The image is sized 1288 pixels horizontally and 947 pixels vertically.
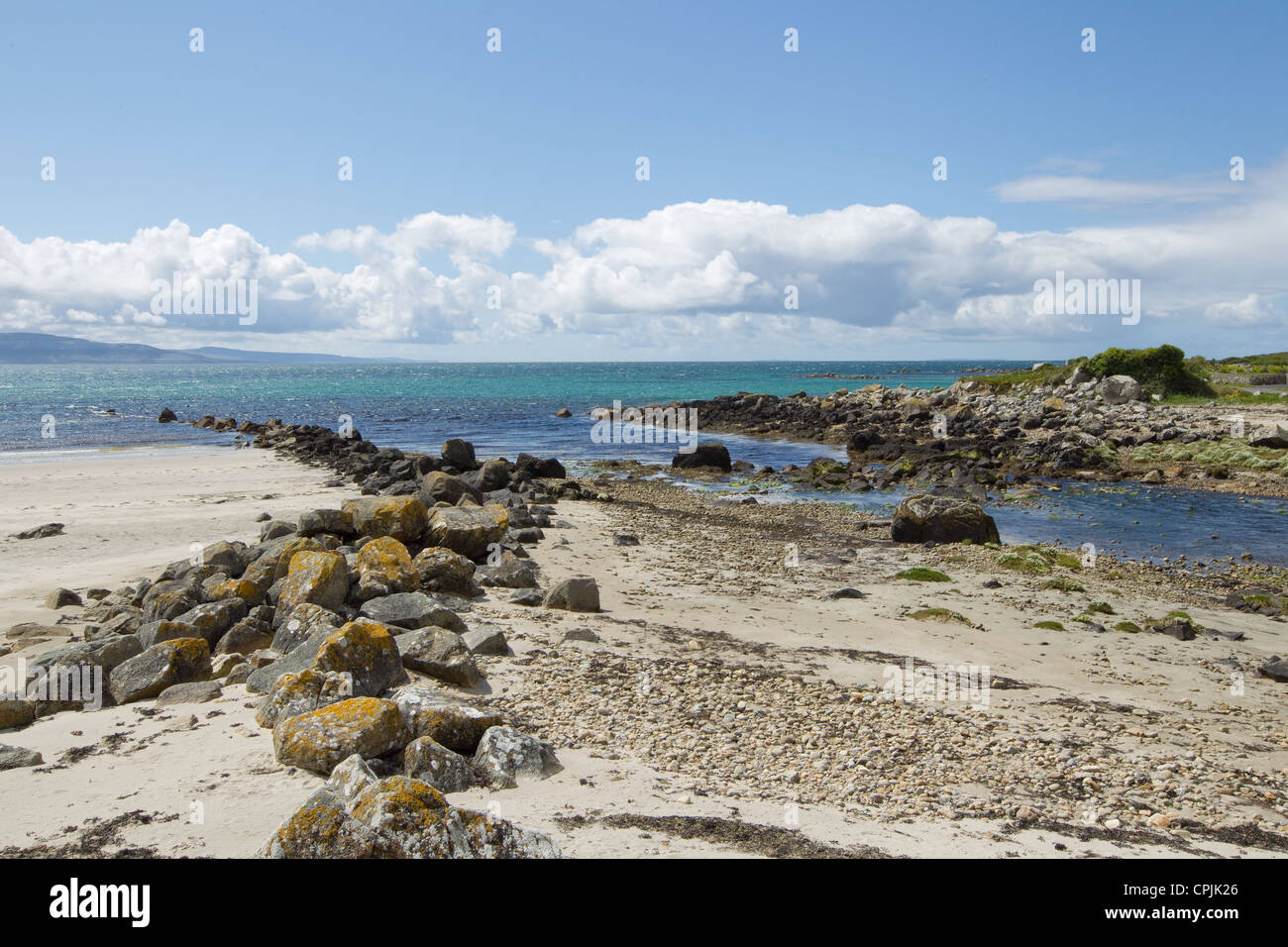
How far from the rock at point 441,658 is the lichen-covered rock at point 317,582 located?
6.05ft

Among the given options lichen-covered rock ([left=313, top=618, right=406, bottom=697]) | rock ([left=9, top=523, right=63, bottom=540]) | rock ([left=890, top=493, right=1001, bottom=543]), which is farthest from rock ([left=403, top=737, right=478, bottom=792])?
rock ([left=9, top=523, right=63, bottom=540])

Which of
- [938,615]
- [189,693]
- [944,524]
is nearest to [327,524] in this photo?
[189,693]

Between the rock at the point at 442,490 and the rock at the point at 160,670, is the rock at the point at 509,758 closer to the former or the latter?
the rock at the point at 160,670

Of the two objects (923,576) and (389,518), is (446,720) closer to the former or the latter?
(389,518)

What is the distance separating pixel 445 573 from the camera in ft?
39.1

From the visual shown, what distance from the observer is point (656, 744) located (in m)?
7.24

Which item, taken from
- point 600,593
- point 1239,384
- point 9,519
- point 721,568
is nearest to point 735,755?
point 600,593

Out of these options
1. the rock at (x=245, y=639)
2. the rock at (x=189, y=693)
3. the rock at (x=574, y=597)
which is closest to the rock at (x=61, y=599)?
the rock at (x=245, y=639)

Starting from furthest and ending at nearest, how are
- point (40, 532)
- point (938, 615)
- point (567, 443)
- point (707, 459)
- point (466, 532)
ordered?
point (567, 443) → point (707, 459) → point (40, 532) → point (466, 532) → point (938, 615)

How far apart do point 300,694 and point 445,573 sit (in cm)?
494
